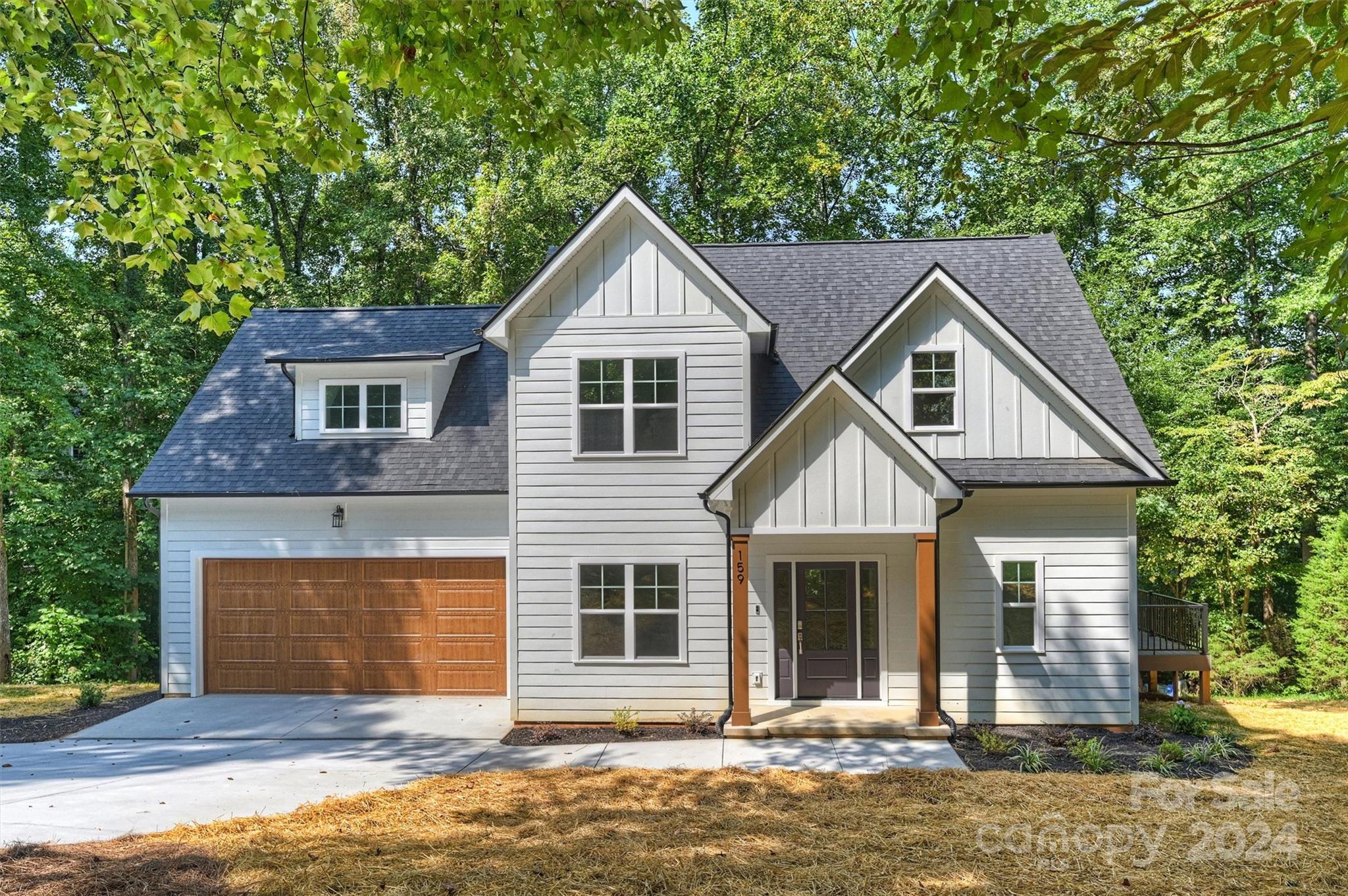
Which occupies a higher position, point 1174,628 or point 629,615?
point 629,615

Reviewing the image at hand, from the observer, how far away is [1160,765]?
8.84 metres

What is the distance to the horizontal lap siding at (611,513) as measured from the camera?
11.4m

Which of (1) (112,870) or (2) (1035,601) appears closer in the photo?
(1) (112,870)

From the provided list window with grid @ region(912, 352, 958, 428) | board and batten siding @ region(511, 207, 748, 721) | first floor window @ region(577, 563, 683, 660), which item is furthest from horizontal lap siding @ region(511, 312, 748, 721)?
window with grid @ region(912, 352, 958, 428)

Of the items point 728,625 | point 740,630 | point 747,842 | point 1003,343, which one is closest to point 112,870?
point 747,842

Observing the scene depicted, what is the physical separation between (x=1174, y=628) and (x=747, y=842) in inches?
379

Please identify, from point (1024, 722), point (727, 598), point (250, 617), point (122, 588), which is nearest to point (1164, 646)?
point (1024, 722)

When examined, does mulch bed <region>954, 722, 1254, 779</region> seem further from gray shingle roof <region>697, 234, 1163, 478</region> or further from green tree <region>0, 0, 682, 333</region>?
green tree <region>0, 0, 682, 333</region>

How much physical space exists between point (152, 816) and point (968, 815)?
720cm

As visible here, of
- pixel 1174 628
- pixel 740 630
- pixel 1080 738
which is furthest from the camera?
pixel 1174 628

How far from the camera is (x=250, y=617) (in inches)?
525

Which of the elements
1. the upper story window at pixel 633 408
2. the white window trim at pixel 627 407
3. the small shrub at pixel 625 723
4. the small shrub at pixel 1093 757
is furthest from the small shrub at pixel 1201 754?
the upper story window at pixel 633 408

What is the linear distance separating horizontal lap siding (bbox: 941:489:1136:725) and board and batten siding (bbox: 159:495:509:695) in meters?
6.85

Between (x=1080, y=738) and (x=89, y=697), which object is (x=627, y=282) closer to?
(x=1080, y=738)
